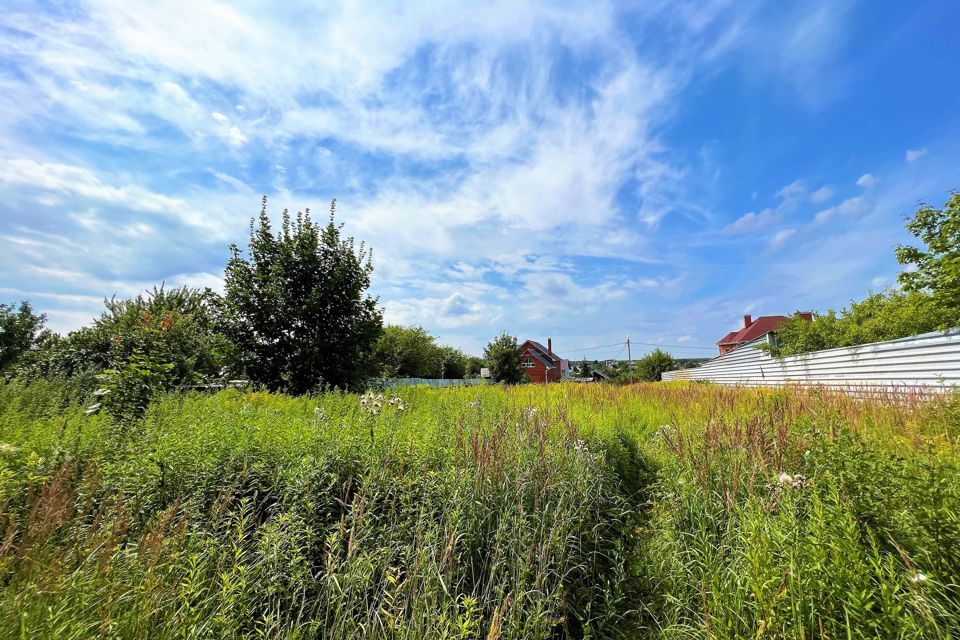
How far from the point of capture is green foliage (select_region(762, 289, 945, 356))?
10195 mm

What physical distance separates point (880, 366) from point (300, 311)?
1271 cm

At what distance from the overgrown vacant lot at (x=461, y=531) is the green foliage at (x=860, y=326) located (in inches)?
328

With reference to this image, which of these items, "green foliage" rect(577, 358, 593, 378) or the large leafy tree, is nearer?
the large leafy tree

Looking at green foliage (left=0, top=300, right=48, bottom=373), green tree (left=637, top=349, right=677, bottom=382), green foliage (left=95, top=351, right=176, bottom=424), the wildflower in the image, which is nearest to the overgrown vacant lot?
the wildflower

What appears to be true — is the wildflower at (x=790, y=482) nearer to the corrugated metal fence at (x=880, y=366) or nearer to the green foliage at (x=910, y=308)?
the corrugated metal fence at (x=880, y=366)

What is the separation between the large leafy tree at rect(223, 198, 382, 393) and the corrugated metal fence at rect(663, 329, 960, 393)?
32.1 feet

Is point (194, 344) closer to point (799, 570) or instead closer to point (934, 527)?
point (799, 570)

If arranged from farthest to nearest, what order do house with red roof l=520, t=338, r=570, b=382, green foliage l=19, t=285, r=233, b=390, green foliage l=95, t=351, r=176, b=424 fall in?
house with red roof l=520, t=338, r=570, b=382 < green foliage l=19, t=285, r=233, b=390 < green foliage l=95, t=351, r=176, b=424

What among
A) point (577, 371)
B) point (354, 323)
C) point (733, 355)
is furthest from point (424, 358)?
point (354, 323)

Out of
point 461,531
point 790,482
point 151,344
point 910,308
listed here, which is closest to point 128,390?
point 151,344

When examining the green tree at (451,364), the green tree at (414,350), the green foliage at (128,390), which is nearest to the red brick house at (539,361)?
the green tree at (451,364)

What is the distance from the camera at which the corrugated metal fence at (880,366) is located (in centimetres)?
631

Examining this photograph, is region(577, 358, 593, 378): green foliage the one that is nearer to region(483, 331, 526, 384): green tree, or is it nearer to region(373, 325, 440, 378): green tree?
region(373, 325, 440, 378): green tree

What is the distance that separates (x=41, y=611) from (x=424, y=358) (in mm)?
42201
